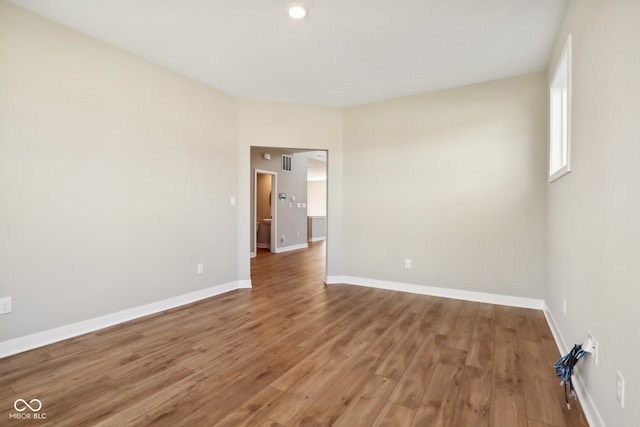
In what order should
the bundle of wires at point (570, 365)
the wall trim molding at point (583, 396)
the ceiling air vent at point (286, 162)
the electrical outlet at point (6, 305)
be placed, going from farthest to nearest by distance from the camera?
1. the ceiling air vent at point (286, 162)
2. the electrical outlet at point (6, 305)
3. the bundle of wires at point (570, 365)
4. the wall trim molding at point (583, 396)

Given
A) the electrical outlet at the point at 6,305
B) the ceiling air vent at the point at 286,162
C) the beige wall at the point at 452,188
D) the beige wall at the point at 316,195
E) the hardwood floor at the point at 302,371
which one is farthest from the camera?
the beige wall at the point at 316,195

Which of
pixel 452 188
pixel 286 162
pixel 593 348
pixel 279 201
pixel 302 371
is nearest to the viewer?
pixel 593 348

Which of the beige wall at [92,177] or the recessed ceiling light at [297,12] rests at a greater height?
the recessed ceiling light at [297,12]

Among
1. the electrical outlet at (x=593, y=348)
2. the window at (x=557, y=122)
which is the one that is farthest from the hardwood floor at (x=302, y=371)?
the window at (x=557, y=122)

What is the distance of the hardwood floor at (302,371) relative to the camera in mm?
1652

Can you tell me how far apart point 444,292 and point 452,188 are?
1330 millimetres

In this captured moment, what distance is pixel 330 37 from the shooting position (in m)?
2.71

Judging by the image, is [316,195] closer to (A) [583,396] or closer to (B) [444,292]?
(B) [444,292]

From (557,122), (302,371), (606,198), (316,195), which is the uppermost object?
(557,122)

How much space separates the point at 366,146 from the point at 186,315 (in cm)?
318

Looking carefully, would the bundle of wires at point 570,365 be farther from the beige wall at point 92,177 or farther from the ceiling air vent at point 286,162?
the ceiling air vent at point 286,162

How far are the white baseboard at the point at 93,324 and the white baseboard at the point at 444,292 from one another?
Result: 1.89 m

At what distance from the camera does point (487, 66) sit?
3230 millimetres

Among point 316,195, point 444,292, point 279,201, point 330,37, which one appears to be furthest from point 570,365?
point 316,195
